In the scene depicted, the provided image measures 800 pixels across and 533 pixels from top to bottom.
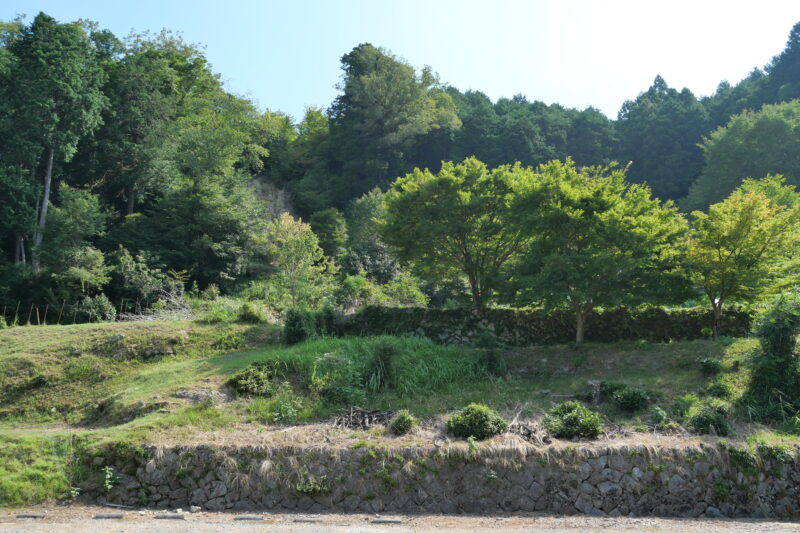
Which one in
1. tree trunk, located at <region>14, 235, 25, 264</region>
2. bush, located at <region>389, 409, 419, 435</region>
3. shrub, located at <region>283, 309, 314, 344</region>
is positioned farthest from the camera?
tree trunk, located at <region>14, 235, 25, 264</region>

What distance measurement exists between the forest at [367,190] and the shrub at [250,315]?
1975 millimetres

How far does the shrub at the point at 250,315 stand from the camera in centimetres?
1650

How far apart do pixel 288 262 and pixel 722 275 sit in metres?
15.0

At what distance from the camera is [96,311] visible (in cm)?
1988

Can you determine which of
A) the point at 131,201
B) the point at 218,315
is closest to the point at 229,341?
the point at 218,315

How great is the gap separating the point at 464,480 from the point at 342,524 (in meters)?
1.96

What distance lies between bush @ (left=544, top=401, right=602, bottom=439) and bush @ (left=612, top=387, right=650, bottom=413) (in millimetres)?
912

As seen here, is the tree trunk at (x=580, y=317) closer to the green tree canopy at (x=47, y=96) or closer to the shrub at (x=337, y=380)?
the shrub at (x=337, y=380)

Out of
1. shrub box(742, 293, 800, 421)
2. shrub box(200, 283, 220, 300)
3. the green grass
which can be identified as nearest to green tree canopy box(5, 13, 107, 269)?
shrub box(200, 283, 220, 300)

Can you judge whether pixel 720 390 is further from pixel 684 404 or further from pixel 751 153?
pixel 751 153

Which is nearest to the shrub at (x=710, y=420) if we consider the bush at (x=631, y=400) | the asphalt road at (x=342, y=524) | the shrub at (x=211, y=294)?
the bush at (x=631, y=400)

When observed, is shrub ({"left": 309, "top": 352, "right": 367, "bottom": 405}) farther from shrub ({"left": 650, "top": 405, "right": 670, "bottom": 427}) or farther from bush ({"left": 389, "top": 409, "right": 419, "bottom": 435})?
shrub ({"left": 650, "top": 405, "right": 670, "bottom": 427})

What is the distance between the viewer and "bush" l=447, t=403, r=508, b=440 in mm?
8945

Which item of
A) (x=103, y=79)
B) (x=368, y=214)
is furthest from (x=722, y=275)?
(x=103, y=79)
